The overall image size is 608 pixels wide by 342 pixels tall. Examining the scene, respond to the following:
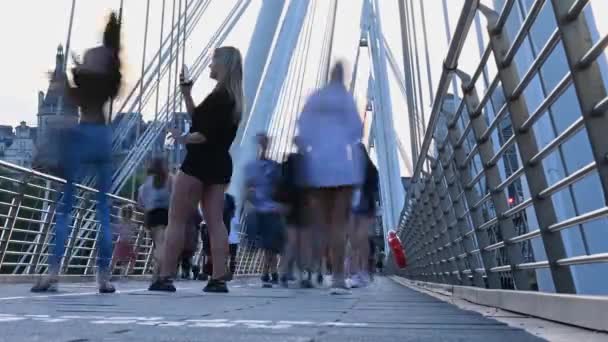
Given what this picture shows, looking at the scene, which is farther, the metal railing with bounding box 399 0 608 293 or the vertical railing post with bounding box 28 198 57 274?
the vertical railing post with bounding box 28 198 57 274

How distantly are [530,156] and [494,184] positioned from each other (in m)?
0.68

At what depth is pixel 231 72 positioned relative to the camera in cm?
468

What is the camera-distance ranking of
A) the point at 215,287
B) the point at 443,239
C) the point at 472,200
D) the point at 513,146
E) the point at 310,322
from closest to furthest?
1. the point at 310,322
2. the point at 513,146
3. the point at 472,200
4. the point at 215,287
5. the point at 443,239

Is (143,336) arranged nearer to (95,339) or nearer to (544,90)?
(95,339)

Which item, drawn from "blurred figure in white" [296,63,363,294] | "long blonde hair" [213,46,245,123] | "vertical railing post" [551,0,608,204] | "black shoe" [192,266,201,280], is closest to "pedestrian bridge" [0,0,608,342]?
"vertical railing post" [551,0,608,204]

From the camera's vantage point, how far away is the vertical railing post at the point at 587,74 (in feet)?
6.27

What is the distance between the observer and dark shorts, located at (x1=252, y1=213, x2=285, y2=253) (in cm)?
727

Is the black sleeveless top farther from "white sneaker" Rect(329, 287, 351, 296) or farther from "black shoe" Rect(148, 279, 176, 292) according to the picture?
"white sneaker" Rect(329, 287, 351, 296)

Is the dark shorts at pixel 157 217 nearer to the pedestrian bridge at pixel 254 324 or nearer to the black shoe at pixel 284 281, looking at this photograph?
the black shoe at pixel 284 281

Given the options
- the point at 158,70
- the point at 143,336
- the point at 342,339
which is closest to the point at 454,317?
the point at 342,339

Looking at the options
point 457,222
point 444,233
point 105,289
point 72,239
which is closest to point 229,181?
point 105,289

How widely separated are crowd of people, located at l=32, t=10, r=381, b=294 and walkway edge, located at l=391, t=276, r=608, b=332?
176 cm

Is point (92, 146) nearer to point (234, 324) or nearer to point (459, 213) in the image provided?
point (459, 213)

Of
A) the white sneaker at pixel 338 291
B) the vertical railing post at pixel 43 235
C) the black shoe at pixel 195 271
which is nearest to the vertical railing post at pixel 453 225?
the white sneaker at pixel 338 291
